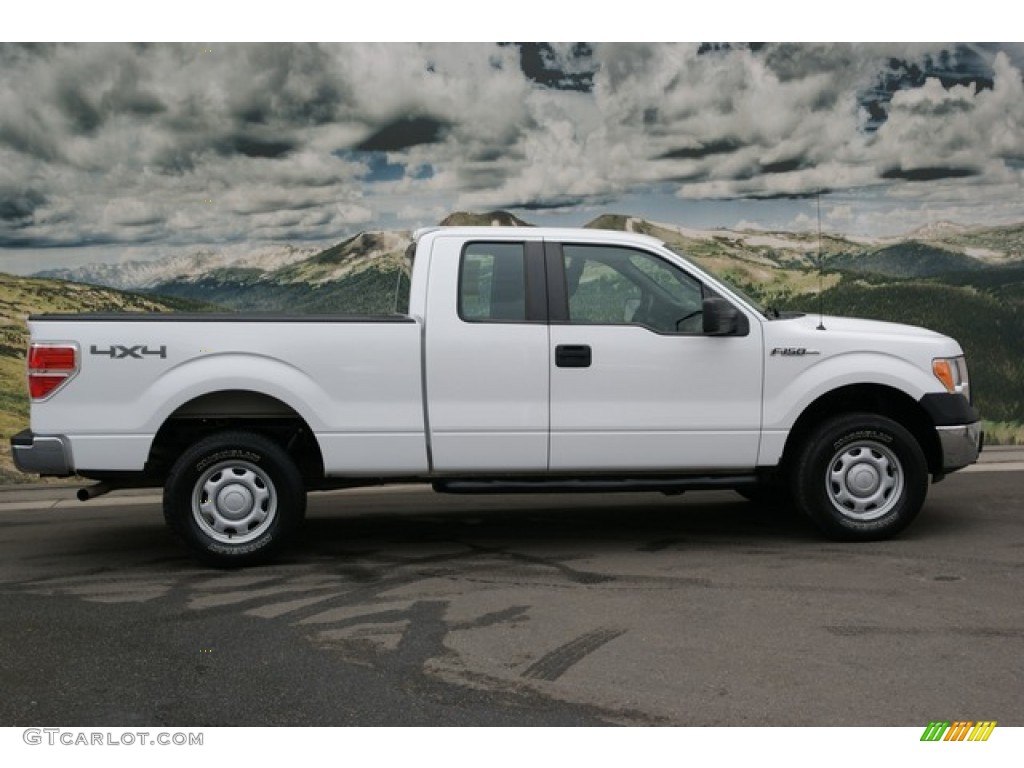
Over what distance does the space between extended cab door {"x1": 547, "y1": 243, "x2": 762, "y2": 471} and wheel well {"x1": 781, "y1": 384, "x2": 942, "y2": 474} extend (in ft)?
1.24

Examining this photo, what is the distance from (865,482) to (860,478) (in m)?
0.04

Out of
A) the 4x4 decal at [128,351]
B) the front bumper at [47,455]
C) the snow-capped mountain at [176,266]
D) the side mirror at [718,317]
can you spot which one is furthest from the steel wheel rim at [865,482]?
the snow-capped mountain at [176,266]

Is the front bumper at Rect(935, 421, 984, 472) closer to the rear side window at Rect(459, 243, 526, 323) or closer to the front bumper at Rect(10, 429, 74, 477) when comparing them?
the rear side window at Rect(459, 243, 526, 323)

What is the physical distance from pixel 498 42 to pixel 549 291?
18.6 ft

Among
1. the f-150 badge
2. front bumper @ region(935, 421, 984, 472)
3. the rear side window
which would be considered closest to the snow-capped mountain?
the rear side window

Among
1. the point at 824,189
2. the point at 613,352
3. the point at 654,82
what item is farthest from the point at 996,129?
the point at 613,352

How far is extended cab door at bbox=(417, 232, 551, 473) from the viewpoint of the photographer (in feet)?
23.7

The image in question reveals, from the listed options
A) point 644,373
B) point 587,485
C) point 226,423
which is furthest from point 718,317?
point 226,423

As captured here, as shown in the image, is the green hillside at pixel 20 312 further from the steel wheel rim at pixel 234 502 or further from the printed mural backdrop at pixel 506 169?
the steel wheel rim at pixel 234 502

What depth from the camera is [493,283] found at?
24.3ft

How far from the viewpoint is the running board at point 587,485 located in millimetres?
7320

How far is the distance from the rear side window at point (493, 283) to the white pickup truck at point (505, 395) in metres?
0.01

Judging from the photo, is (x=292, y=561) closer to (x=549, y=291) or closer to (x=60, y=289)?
(x=549, y=291)

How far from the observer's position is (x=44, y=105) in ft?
38.1
